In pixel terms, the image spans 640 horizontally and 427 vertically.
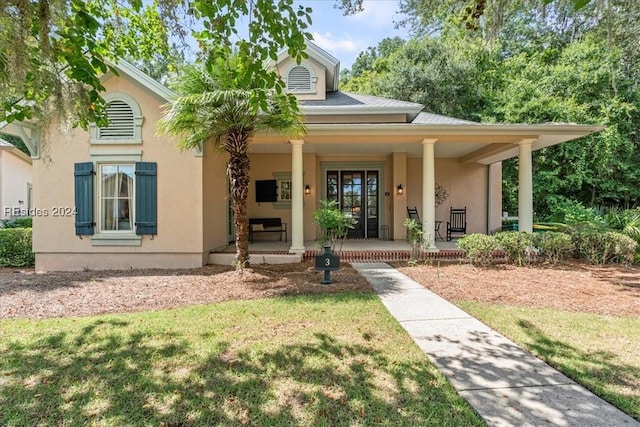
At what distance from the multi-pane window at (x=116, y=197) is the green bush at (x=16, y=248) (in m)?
2.54

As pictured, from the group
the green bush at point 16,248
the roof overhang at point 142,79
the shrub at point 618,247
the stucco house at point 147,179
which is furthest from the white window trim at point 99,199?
the shrub at point 618,247

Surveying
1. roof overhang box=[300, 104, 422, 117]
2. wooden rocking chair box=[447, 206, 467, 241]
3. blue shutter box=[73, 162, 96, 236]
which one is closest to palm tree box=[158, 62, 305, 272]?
blue shutter box=[73, 162, 96, 236]

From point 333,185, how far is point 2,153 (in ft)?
45.6

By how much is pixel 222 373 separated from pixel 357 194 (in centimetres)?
866

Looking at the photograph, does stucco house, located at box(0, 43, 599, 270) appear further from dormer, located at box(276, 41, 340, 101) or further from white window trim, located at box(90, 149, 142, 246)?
dormer, located at box(276, 41, 340, 101)

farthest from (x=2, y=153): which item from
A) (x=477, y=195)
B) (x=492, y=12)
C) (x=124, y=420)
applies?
(x=477, y=195)

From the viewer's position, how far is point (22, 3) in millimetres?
2900

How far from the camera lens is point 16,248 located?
8047 millimetres

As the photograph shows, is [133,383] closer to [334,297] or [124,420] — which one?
[124,420]

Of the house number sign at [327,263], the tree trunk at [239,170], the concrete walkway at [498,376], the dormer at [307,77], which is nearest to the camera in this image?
the concrete walkway at [498,376]

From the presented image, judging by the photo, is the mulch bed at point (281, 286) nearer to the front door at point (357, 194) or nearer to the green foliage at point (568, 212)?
the front door at point (357, 194)

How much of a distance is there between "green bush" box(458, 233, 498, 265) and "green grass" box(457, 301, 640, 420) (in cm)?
251

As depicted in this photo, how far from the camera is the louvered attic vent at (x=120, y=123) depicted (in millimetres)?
7137

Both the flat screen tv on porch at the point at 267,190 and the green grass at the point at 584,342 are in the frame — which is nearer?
the green grass at the point at 584,342
